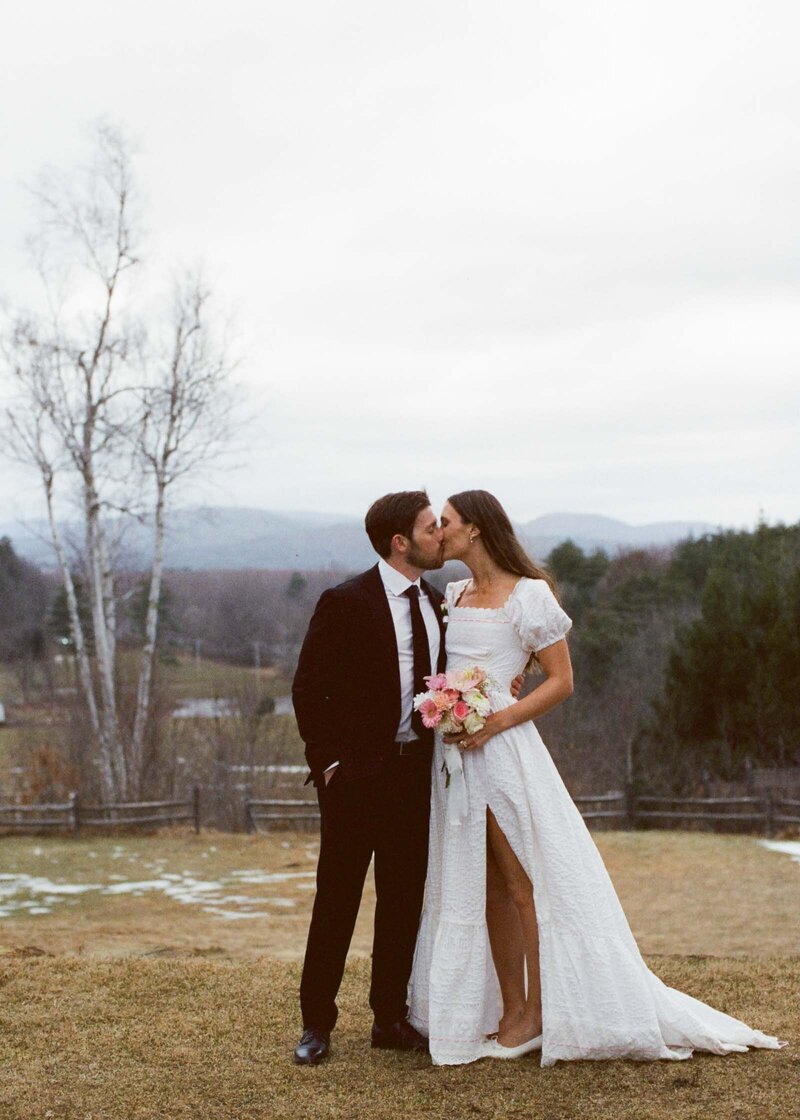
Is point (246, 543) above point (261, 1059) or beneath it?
above

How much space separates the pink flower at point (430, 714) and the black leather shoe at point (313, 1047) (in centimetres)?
130

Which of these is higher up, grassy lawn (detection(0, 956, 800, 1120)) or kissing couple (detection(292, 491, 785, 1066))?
kissing couple (detection(292, 491, 785, 1066))

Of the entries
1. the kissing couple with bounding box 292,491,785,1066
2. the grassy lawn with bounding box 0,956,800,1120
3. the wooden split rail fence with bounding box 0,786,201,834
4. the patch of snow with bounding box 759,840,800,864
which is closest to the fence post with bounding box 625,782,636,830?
the patch of snow with bounding box 759,840,800,864

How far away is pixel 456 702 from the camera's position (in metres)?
4.22

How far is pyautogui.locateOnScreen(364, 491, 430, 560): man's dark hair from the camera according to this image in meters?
4.48

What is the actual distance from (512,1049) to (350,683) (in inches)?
55.5

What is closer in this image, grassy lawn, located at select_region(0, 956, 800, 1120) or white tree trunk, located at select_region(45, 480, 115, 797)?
grassy lawn, located at select_region(0, 956, 800, 1120)

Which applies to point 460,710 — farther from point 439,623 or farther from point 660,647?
point 660,647

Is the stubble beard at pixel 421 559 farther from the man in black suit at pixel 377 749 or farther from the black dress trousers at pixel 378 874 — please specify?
the black dress trousers at pixel 378 874

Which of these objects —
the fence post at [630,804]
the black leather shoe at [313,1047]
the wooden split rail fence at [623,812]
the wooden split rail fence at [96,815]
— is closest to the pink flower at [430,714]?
the black leather shoe at [313,1047]

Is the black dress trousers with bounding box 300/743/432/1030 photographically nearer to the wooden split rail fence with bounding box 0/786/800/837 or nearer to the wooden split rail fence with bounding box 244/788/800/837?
the wooden split rail fence with bounding box 244/788/800/837

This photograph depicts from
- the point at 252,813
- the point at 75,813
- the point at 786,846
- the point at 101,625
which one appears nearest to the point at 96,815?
the point at 75,813

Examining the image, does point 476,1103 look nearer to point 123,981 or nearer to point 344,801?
point 344,801

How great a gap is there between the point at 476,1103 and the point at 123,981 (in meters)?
2.55
